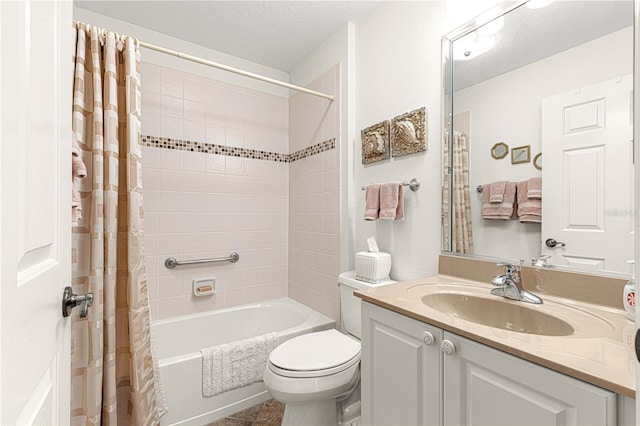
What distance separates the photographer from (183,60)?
2.12 metres

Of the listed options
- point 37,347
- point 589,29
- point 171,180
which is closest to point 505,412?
point 37,347

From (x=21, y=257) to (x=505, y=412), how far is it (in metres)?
1.00

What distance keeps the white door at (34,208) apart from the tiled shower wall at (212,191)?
58.8 inches

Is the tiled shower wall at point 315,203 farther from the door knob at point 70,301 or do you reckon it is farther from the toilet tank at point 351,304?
the door knob at point 70,301

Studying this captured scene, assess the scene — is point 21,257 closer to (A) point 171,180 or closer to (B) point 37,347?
(B) point 37,347

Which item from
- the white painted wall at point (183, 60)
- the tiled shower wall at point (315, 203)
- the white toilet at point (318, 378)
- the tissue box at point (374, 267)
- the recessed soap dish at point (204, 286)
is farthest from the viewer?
the recessed soap dish at point (204, 286)

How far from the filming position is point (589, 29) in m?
0.99

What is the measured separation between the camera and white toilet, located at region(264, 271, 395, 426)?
4.11ft

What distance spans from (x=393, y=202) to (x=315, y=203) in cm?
79

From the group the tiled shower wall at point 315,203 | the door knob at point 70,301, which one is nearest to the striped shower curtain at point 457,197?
the tiled shower wall at point 315,203

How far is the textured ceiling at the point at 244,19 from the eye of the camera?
1.76 metres

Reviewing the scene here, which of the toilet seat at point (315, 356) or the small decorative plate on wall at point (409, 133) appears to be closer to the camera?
the toilet seat at point (315, 356)

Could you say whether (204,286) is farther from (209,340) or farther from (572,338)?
(572,338)

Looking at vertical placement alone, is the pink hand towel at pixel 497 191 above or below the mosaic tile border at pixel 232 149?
below
